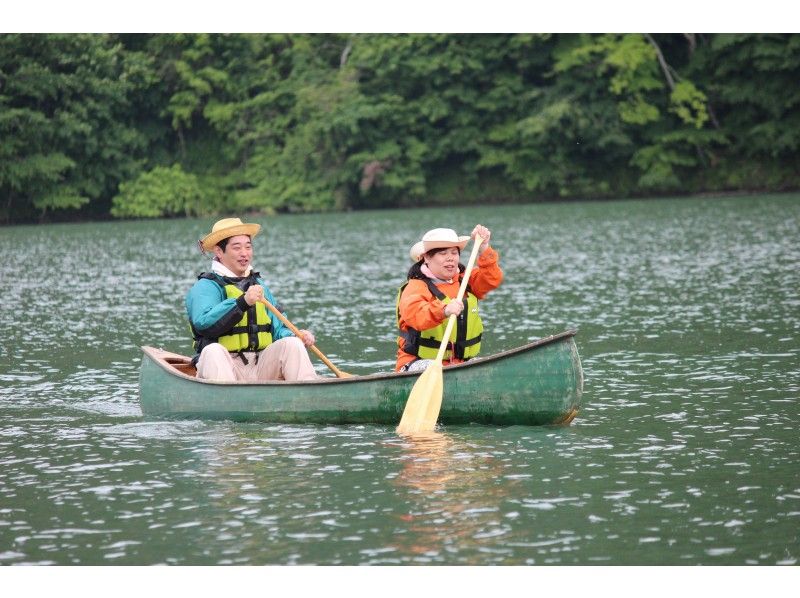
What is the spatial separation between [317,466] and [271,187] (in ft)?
117

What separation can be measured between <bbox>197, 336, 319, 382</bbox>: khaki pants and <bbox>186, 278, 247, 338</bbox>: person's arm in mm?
153

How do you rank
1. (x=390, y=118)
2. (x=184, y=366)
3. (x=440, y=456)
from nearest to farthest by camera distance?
(x=440, y=456) → (x=184, y=366) → (x=390, y=118)

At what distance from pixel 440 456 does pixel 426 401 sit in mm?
555

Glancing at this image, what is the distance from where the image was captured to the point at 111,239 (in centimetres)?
3106

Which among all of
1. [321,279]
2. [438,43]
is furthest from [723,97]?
[321,279]

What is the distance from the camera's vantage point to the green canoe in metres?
8.36

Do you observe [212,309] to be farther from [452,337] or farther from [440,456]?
[440,456]

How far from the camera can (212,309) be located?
902 cm

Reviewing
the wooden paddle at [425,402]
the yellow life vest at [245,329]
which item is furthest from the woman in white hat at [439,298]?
the yellow life vest at [245,329]

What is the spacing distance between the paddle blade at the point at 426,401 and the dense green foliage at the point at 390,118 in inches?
1226

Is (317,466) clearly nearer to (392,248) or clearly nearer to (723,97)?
(392,248)

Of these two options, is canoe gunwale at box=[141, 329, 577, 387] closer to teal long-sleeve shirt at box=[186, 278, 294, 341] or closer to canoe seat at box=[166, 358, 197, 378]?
canoe seat at box=[166, 358, 197, 378]

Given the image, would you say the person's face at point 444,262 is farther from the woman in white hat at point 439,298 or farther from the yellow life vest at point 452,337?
the yellow life vest at point 452,337

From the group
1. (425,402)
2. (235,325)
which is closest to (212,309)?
(235,325)
